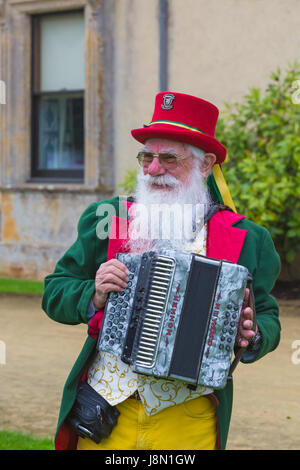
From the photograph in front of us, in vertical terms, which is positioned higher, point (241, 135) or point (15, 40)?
point (15, 40)

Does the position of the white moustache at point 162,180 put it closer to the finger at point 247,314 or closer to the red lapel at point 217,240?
the red lapel at point 217,240

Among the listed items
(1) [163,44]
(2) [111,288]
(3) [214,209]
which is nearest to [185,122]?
(3) [214,209]

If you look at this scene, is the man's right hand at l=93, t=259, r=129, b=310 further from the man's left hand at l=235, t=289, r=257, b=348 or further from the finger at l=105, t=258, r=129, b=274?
the man's left hand at l=235, t=289, r=257, b=348

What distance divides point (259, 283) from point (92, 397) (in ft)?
2.53

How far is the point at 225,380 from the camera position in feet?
8.07

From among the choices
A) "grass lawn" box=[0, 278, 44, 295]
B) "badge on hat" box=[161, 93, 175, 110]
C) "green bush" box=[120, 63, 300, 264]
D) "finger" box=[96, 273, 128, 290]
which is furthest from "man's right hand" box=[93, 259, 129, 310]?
"grass lawn" box=[0, 278, 44, 295]

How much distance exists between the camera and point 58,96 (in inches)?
450

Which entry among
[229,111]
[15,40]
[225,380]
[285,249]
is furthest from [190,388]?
[15,40]

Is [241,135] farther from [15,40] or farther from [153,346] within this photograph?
[153,346]

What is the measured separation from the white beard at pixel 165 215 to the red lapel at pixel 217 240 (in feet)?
0.12

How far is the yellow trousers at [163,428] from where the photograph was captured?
2.65 m

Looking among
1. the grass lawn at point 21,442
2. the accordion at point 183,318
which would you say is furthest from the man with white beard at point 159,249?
the grass lawn at point 21,442

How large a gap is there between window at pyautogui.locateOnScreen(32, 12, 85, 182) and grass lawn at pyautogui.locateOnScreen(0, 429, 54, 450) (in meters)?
7.02

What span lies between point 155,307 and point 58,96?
9400mm
